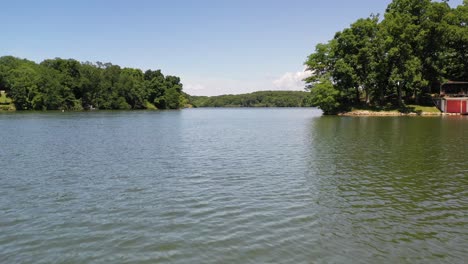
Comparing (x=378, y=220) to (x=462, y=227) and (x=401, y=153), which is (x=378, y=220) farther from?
(x=401, y=153)

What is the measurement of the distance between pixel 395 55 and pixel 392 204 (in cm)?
8162

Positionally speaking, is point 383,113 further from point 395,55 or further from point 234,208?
point 234,208

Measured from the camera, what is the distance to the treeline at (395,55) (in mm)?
86625

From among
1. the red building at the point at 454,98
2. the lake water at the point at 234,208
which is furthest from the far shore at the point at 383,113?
the lake water at the point at 234,208

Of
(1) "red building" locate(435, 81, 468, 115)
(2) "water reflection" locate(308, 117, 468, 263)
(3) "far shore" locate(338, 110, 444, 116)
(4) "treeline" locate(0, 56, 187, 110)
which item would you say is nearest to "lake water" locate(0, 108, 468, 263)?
(2) "water reflection" locate(308, 117, 468, 263)

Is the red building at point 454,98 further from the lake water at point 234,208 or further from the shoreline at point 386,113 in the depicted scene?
the lake water at point 234,208

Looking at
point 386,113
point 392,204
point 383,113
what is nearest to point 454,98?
point 386,113

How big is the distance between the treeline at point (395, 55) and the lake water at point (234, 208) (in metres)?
65.5

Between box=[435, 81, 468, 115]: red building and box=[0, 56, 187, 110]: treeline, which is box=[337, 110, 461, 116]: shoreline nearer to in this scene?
box=[435, 81, 468, 115]: red building

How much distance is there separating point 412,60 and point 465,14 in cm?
1971

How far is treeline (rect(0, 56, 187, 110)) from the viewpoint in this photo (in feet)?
443

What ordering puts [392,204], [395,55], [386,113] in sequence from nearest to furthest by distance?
[392,204] → [395,55] → [386,113]

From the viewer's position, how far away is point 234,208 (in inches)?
557

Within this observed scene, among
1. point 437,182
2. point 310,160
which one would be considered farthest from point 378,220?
point 310,160
